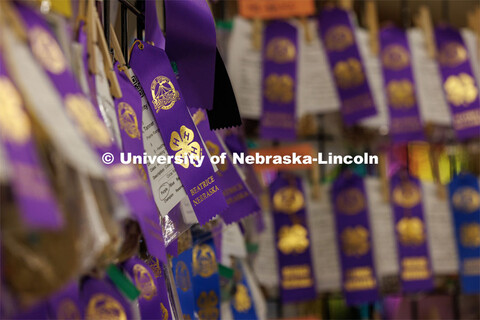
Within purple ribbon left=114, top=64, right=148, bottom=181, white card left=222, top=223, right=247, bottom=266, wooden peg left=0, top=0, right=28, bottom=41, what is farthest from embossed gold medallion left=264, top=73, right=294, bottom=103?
wooden peg left=0, top=0, right=28, bottom=41

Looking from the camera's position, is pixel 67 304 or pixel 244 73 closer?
pixel 67 304

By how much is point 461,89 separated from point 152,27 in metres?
1.60

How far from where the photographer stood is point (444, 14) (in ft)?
8.82

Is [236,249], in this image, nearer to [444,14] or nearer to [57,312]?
[57,312]

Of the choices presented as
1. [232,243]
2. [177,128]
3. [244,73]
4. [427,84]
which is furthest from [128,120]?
[427,84]

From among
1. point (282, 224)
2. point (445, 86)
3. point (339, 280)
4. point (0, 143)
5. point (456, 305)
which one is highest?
point (0, 143)

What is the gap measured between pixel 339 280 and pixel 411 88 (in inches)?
26.7

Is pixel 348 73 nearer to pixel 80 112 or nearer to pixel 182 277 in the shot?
pixel 182 277

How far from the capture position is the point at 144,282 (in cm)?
78

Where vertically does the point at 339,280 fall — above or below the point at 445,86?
below

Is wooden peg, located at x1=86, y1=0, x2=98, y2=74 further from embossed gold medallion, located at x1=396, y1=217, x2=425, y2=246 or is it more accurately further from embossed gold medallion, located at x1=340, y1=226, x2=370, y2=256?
embossed gold medallion, located at x1=396, y1=217, x2=425, y2=246

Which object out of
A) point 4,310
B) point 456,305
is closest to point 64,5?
point 4,310

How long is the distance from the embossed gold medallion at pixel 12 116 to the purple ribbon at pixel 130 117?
27 centimetres

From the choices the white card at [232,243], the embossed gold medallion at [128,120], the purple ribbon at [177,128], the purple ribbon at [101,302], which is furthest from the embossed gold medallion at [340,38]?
the purple ribbon at [101,302]
